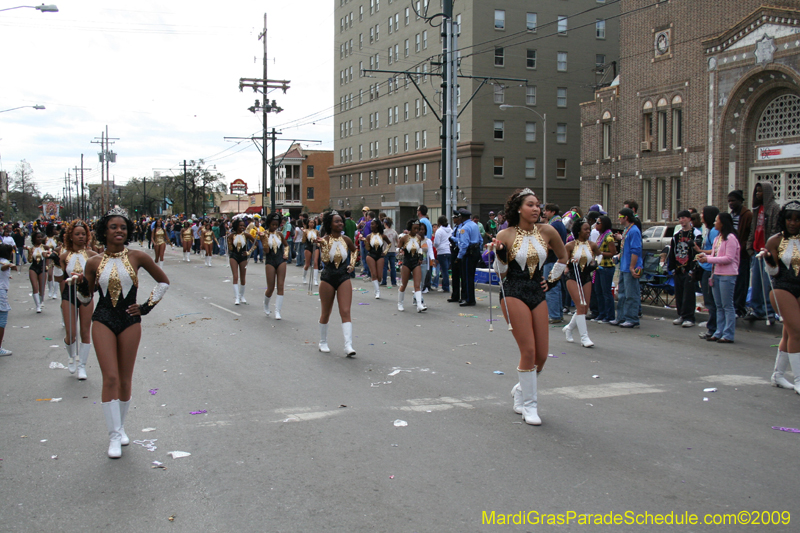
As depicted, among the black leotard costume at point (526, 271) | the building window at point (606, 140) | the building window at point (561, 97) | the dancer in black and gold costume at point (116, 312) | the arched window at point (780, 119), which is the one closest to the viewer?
the dancer in black and gold costume at point (116, 312)

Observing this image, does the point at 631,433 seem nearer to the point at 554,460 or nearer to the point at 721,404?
the point at 554,460

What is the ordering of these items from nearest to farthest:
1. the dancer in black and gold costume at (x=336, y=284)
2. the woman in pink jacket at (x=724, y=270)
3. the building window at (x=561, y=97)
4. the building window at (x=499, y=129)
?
1. the dancer in black and gold costume at (x=336, y=284)
2. the woman in pink jacket at (x=724, y=270)
3. the building window at (x=499, y=129)
4. the building window at (x=561, y=97)

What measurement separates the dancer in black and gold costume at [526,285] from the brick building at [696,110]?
972 inches

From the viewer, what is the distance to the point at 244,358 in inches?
359

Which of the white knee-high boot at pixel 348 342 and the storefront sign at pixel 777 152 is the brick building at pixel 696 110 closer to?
the storefront sign at pixel 777 152

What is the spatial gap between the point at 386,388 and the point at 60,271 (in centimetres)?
554

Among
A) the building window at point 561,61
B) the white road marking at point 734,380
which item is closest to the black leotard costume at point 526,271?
the white road marking at point 734,380

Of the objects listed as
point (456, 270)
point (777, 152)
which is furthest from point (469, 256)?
point (777, 152)

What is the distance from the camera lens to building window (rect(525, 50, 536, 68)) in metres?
54.2

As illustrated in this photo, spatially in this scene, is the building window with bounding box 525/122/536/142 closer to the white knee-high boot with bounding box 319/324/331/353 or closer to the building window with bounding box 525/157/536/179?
the building window with bounding box 525/157/536/179

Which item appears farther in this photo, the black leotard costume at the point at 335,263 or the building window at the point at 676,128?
the building window at the point at 676,128

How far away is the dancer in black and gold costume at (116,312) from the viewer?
5.33 metres

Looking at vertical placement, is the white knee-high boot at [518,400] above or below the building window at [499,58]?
below

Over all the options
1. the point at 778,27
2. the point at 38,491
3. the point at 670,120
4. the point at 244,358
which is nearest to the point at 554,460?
the point at 38,491
